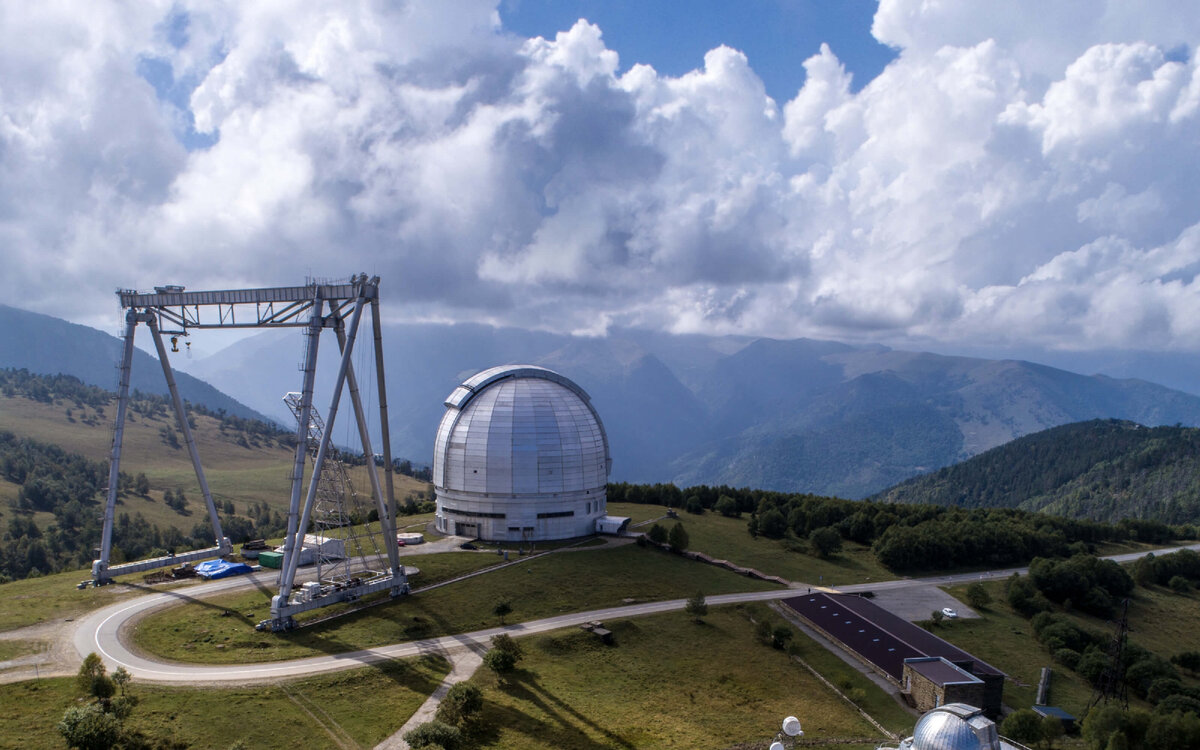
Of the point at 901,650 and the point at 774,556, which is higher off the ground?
the point at 774,556

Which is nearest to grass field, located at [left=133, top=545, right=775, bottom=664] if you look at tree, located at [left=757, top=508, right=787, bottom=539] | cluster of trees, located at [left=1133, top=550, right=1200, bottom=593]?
tree, located at [left=757, top=508, right=787, bottom=539]

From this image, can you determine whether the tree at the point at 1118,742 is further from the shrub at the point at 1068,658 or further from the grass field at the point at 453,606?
the grass field at the point at 453,606

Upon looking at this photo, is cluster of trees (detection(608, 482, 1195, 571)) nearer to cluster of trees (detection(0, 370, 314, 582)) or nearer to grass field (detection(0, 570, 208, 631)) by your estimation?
cluster of trees (detection(0, 370, 314, 582))

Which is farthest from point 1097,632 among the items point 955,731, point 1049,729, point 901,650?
point 955,731

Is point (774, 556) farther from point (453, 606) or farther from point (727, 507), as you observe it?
point (453, 606)

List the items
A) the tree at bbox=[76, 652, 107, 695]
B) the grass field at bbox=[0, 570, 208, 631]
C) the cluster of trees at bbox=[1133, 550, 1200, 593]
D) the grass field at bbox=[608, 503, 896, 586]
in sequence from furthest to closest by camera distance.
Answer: the cluster of trees at bbox=[1133, 550, 1200, 593], the grass field at bbox=[608, 503, 896, 586], the grass field at bbox=[0, 570, 208, 631], the tree at bbox=[76, 652, 107, 695]

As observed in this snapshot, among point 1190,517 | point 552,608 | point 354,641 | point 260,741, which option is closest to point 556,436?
point 552,608
